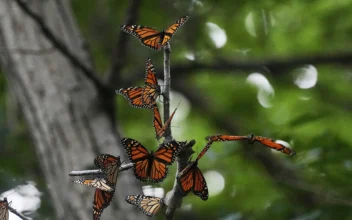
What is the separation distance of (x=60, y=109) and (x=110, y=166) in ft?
5.52

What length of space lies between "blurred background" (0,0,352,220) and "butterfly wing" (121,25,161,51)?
3.74ft

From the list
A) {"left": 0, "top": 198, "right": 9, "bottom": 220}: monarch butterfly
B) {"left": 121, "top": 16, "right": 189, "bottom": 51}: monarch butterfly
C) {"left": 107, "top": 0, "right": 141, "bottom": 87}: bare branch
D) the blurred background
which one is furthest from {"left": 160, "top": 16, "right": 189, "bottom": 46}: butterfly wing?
{"left": 107, "top": 0, "right": 141, "bottom": 87}: bare branch

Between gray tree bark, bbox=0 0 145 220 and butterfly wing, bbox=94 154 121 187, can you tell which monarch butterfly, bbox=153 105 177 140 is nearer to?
butterfly wing, bbox=94 154 121 187

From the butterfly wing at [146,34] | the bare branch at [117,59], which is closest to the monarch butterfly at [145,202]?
the butterfly wing at [146,34]

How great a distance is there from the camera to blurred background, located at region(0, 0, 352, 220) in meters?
2.00

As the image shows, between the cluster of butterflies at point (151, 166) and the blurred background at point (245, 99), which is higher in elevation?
the blurred background at point (245, 99)

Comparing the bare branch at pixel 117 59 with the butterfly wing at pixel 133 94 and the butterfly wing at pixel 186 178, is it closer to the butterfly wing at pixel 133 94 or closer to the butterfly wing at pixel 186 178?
the butterfly wing at pixel 133 94

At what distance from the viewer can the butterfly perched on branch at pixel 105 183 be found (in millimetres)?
532

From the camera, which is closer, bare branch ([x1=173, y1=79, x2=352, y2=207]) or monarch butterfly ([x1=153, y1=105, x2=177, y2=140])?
monarch butterfly ([x1=153, y1=105, x2=177, y2=140])

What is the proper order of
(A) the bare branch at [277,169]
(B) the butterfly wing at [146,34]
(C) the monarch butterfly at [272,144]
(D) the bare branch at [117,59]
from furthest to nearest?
(D) the bare branch at [117,59] → (A) the bare branch at [277,169] → (B) the butterfly wing at [146,34] → (C) the monarch butterfly at [272,144]

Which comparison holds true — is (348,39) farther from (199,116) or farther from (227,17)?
(199,116)

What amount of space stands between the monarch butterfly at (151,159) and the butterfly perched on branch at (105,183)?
0.08 ft

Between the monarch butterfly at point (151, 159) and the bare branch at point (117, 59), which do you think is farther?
the bare branch at point (117, 59)

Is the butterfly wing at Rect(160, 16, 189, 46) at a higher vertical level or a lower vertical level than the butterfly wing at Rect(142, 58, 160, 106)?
higher
